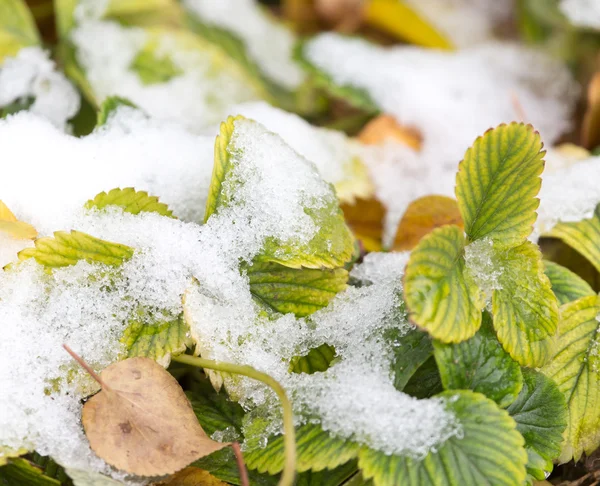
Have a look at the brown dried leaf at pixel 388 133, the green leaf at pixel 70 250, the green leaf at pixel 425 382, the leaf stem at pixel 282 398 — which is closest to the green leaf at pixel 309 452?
the leaf stem at pixel 282 398

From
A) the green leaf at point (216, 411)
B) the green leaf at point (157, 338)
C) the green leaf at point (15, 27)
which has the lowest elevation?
the green leaf at point (216, 411)

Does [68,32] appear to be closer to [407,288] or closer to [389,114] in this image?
[389,114]

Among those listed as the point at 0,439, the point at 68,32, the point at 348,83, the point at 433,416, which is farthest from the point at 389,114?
the point at 0,439

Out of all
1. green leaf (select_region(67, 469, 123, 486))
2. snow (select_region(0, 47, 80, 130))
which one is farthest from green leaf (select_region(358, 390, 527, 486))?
snow (select_region(0, 47, 80, 130))

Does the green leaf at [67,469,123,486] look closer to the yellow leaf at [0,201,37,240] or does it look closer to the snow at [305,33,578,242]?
the yellow leaf at [0,201,37,240]

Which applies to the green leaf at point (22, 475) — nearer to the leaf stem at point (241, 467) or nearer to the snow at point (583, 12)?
the leaf stem at point (241, 467)

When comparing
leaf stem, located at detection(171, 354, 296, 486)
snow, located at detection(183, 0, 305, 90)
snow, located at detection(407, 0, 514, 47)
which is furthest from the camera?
snow, located at detection(407, 0, 514, 47)
